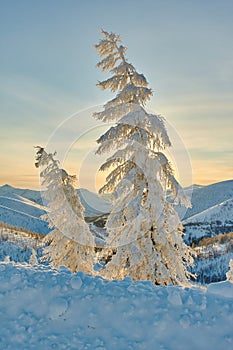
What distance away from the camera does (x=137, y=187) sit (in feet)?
43.3

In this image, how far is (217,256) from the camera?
143 m

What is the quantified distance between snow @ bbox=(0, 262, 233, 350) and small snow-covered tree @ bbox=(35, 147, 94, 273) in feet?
37.7

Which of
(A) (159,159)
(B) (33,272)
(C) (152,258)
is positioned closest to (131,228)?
(C) (152,258)

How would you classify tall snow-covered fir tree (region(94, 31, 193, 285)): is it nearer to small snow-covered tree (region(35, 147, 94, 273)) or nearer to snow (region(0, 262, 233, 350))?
snow (region(0, 262, 233, 350))

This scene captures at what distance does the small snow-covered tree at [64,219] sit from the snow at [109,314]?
1149 centimetres

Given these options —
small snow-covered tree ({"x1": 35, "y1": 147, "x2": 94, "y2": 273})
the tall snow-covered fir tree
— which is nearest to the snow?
the tall snow-covered fir tree

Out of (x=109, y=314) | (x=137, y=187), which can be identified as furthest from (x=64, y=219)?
(x=109, y=314)

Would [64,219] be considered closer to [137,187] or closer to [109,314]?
[137,187]

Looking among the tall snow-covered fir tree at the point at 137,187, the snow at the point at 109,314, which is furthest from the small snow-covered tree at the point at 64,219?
the snow at the point at 109,314

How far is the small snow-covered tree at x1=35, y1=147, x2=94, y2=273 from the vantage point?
19078 mm

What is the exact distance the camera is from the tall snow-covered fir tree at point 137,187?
41.4 ft

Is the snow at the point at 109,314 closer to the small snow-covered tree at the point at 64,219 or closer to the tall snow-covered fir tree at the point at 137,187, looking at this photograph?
the tall snow-covered fir tree at the point at 137,187

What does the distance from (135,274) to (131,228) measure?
5.65 feet

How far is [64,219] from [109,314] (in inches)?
516
